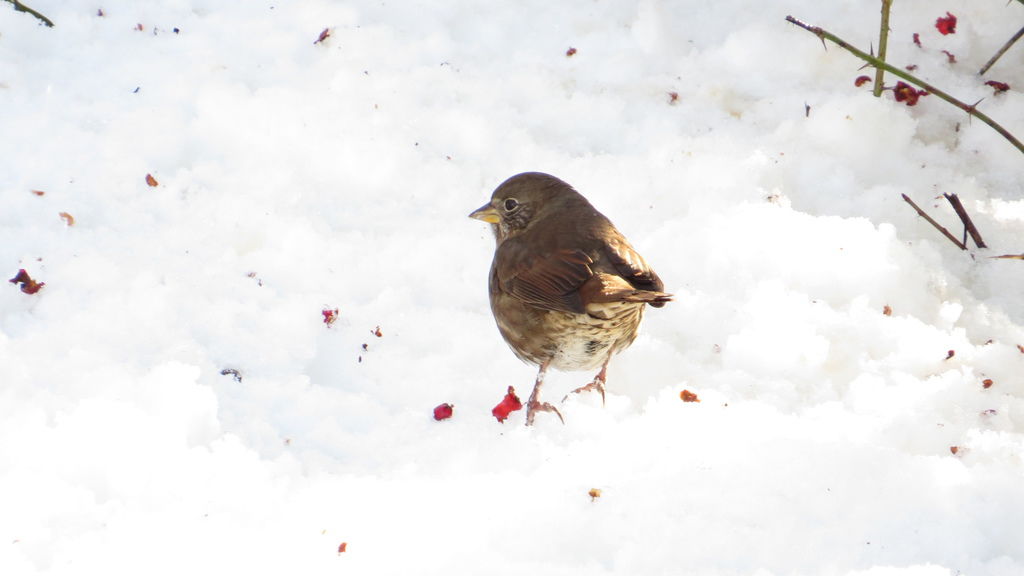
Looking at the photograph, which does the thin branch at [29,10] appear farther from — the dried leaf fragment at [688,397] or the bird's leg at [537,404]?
the dried leaf fragment at [688,397]

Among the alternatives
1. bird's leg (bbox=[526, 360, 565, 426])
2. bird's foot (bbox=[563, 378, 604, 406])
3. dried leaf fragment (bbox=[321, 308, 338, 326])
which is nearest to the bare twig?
bird's foot (bbox=[563, 378, 604, 406])

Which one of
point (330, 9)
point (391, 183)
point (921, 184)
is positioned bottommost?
point (921, 184)

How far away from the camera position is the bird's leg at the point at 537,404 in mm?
3635

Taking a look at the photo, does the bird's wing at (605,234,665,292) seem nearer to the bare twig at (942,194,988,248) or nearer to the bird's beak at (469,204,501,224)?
the bird's beak at (469,204,501,224)

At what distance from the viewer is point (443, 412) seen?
359 centimetres

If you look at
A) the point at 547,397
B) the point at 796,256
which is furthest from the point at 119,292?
the point at 796,256

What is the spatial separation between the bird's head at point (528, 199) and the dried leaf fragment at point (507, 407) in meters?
0.81

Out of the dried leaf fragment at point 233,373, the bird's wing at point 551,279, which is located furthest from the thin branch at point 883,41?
the dried leaf fragment at point 233,373

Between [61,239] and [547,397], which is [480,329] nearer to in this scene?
[547,397]

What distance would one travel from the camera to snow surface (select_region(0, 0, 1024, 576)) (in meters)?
3.11

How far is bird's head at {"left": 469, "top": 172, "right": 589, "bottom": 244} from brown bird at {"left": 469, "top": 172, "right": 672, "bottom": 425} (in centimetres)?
10

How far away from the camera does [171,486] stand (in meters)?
3.19

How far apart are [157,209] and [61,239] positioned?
396 millimetres

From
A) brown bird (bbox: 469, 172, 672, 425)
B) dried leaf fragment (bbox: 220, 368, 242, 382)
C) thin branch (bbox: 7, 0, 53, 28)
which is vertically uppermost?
thin branch (bbox: 7, 0, 53, 28)
